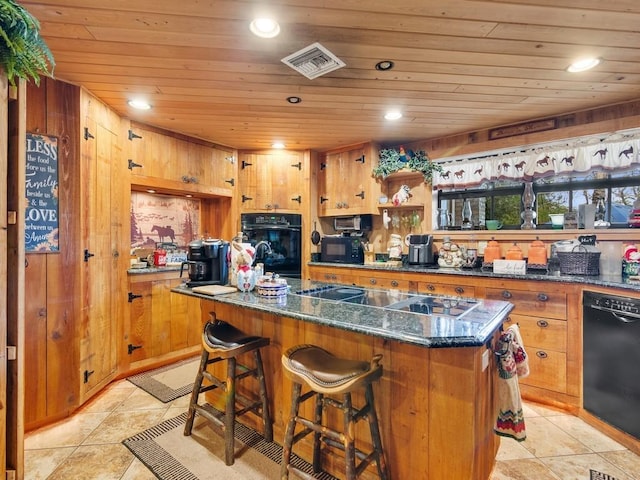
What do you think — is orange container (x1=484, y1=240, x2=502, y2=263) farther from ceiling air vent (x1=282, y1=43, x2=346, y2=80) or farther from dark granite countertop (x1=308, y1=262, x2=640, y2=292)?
ceiling air vent (x1=282, y1=43, x2=346, y2=80)

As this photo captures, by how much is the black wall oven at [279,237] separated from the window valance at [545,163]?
70.3 inches

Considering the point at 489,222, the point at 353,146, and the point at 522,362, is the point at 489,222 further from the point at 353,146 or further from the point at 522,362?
the point at 522,362

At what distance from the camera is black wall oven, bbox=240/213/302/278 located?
4027 mm

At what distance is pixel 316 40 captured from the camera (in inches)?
70.6

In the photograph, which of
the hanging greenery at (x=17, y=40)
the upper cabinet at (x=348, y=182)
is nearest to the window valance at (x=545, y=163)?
the upper cabinet at (x=348, y=182)

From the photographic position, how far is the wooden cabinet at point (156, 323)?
9.83 ft

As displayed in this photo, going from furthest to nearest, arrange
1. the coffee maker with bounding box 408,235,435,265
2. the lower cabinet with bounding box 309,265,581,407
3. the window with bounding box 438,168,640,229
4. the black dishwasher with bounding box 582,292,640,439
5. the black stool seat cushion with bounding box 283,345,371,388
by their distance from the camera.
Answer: the coffee maker with bounding box 408,235,435,265, the window with bounding box 438,168,640,229, the lower cabinet with bounding box 309,265,581,407, the black dishwasher with bounding box 582,292,640,439, the black stool seat cushion with bounding box 283,345,371,388

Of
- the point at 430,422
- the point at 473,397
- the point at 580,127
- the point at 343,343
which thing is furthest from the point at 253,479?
the point at 580,127

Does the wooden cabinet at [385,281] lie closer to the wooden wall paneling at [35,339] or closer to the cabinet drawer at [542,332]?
the cabinet drawer at [542,332]

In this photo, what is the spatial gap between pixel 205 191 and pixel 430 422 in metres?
3.22

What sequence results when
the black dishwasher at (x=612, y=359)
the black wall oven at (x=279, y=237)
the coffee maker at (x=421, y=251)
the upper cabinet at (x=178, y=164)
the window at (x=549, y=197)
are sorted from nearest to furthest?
the black dishwasher at (x=612, y=359), the window at (x=549, y=197), the upper cabinet at (x=178, y=164), the coffee maker at (x=421, y=251), the black wall oven at (x=279, y=237)

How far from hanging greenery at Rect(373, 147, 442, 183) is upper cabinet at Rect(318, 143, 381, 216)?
0.11m

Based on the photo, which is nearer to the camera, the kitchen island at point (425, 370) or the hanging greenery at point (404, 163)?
the kitchen island at point (425, 370)

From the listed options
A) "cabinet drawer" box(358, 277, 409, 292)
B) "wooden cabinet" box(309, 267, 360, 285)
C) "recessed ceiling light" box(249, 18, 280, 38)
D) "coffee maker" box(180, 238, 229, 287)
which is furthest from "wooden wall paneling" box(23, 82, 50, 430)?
"cabinet drawer" box(358, 277, 409, 292)
